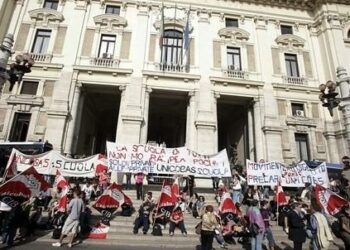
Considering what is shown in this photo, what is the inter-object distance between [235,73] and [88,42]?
1106cm

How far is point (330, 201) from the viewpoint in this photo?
25.7 feet

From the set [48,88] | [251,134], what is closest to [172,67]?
[251,134]

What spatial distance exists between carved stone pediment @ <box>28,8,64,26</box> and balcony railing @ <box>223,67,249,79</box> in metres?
12.9

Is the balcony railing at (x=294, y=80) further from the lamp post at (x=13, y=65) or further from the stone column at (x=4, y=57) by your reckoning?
the stone column at (x=4, y=57)

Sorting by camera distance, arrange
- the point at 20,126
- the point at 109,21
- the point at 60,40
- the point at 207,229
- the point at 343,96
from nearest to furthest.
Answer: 1. the point at 207,229
2. the point at 343,96
3. the point at 20,126
4. the point at 60,40
5. the point at 109,21

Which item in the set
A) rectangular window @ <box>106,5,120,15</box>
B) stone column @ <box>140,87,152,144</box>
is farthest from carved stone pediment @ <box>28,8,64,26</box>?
stone column @ <box>140,87,152,144</box>

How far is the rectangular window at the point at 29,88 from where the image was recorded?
18141mm

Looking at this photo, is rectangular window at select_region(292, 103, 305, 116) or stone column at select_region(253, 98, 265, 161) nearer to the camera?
Answer: stone column at select_region(253, 98, 265, 161)

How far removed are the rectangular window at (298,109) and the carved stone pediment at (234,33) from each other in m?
6.42

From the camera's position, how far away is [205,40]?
68.4ft

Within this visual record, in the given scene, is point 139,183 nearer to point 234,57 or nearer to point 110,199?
point 110,199

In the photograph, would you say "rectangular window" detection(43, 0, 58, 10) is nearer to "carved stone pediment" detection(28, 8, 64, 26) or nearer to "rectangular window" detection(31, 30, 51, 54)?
"carved stone pediment" detection(28, 8, 64, 26)

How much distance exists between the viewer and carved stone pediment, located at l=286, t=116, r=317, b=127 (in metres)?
19.3

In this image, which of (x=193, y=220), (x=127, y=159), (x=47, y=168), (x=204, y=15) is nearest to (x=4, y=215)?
(x=47, y=168)
